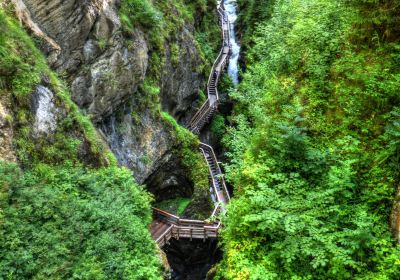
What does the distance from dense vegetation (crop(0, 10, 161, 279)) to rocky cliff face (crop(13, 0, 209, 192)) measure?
1.59 meters

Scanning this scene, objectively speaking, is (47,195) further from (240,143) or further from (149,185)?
(149,185)

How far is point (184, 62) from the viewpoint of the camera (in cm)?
2439

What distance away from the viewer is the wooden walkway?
16.9m

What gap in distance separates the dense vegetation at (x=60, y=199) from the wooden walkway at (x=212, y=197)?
327cm

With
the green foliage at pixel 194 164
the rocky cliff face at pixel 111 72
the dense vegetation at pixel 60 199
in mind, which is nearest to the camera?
the dense vegetation at pixel 60 199

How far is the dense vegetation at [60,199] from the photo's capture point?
326 inches

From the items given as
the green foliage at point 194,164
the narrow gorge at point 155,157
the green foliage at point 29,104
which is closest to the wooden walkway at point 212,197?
the narrow gorge at point 155,157

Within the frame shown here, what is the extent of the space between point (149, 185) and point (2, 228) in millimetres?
11495

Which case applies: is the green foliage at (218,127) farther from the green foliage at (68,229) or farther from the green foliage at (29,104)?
the green foliage at (68,229)

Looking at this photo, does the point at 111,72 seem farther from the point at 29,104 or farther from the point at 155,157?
the point at 155,157

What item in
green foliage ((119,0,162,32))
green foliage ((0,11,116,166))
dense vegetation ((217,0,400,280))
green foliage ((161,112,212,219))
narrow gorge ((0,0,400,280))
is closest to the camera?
dense vegetation ((217,0,400,280))

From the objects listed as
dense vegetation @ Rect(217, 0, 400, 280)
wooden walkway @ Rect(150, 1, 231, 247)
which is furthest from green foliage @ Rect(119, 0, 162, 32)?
dense vegetation @ Rect(217, 0, 400, 280)

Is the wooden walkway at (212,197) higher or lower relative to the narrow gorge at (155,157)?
lower

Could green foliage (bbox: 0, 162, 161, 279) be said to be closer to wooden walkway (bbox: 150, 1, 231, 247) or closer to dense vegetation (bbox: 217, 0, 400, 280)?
dense vegetation (bbox: 217, 0, 400, 280)
